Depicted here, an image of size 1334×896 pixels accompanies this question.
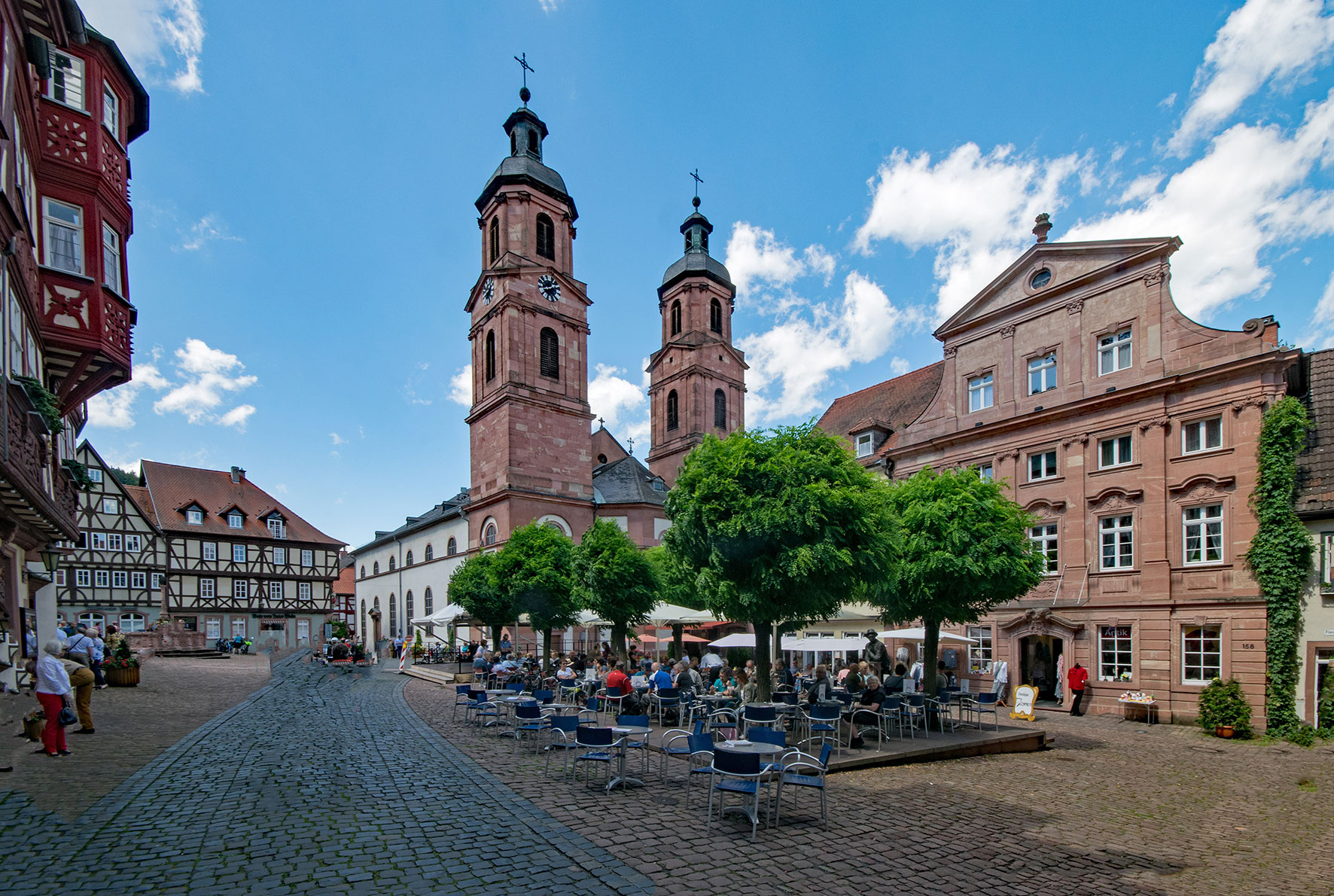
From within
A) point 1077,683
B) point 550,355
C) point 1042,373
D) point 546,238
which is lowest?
point 1077,683

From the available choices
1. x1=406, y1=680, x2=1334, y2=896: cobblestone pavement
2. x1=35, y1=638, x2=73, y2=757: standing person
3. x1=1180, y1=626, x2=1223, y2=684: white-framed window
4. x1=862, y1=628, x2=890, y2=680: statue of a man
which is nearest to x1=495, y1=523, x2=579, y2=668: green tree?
x1=862, y1=628, x2=890, y2=680: statue of a man

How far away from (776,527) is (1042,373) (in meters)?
15.3

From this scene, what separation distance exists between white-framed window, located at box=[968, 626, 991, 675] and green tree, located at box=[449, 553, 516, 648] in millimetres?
16335

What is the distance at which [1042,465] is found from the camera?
23.8m

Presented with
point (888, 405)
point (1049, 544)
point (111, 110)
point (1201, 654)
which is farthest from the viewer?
point (888, 405)

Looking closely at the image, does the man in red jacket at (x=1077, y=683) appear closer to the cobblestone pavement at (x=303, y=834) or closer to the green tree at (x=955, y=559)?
the green tree at (x=955, y=559)

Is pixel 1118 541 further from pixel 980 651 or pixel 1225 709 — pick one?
pixel 980 651

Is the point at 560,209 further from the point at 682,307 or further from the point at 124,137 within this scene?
the point at 124,137

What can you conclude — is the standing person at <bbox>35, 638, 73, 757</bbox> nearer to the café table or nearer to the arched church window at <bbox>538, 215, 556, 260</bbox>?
the café table

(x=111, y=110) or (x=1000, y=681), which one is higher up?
(x=111, y=110)

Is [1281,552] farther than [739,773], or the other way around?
[1281,552]

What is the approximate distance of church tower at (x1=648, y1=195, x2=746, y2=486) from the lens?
52.3 m

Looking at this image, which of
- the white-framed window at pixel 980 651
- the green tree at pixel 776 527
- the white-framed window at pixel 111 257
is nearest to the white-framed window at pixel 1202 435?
the white-framed window at pixel 980 651

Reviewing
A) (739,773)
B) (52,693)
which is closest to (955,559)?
(739,773)
